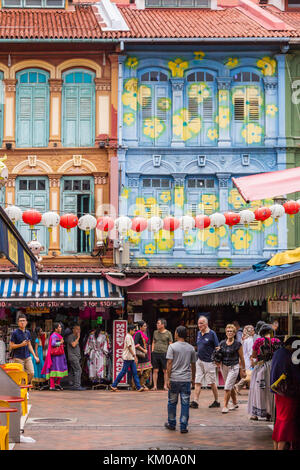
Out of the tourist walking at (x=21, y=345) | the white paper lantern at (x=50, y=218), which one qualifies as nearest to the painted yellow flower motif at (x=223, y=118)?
the white paper lantern at (x=50, y=218)

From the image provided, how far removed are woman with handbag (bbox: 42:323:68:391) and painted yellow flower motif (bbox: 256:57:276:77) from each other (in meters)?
9.81

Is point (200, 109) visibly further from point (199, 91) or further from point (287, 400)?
point (287, 400)

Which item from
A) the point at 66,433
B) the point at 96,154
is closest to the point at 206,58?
the point at 96,154

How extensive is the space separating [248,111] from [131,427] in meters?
13.6

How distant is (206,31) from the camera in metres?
25.7

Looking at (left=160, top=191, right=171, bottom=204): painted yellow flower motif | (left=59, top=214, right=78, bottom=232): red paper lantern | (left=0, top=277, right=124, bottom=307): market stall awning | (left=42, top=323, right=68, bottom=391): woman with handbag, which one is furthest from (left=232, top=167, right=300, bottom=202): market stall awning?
(left=160, top=191, right=171, bottom=204): painted yellow flower motif

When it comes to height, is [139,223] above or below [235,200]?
below

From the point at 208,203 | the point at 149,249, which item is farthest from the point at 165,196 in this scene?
the point at 149,249

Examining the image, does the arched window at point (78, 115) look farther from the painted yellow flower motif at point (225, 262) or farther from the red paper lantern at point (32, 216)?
the red paper lantern at point (32, 216)

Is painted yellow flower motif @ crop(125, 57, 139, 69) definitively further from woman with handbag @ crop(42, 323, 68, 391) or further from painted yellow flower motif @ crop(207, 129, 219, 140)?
woman with handbag @ crop(42, 323, 68, 391)

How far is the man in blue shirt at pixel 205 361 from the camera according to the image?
16.8 metres

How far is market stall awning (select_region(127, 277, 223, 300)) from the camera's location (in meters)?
23.3

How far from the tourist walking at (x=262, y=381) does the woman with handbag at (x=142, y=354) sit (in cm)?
754

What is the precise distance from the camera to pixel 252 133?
83.0 feet
